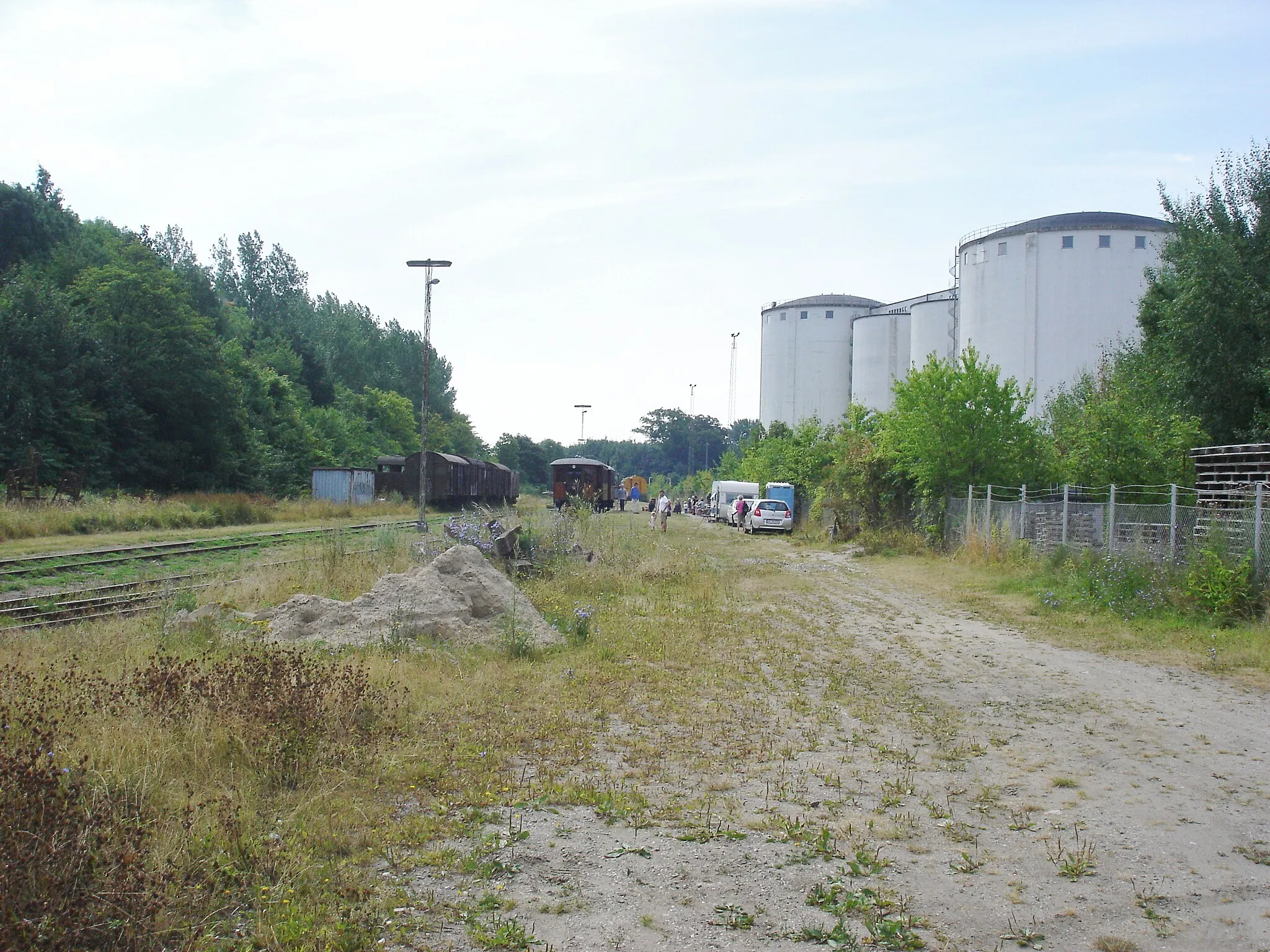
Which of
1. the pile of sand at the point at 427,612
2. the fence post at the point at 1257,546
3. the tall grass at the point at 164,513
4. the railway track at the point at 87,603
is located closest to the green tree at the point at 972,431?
the fence post at the point at 1257,546

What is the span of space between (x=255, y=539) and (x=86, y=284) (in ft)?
98.7

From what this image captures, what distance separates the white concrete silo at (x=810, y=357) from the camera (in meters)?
66.2

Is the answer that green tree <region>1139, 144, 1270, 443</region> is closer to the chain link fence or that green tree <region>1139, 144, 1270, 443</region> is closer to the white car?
the chain link fence

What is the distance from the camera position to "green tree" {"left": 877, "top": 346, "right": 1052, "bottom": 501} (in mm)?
24391

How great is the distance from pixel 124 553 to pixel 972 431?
19862 millimetres

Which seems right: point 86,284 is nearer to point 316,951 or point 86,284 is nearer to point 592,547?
point 592,547

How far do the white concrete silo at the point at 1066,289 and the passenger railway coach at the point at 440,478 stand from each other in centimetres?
2685

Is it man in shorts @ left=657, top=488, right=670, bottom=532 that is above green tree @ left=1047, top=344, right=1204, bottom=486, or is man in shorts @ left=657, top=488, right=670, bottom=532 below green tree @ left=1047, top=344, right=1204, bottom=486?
below

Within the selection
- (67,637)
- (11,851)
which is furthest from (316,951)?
(67,637)

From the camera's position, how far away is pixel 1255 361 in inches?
819

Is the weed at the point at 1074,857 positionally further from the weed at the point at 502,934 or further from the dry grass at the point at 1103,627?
the dry grass at the point at 1103,627

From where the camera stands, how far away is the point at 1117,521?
1597 cm

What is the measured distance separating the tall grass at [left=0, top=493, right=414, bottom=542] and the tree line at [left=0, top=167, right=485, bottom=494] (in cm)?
570

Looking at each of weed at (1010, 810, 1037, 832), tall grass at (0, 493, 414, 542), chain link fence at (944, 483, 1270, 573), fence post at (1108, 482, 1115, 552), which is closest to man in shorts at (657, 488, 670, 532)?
tall grass at (0, 493, 414, 542)
